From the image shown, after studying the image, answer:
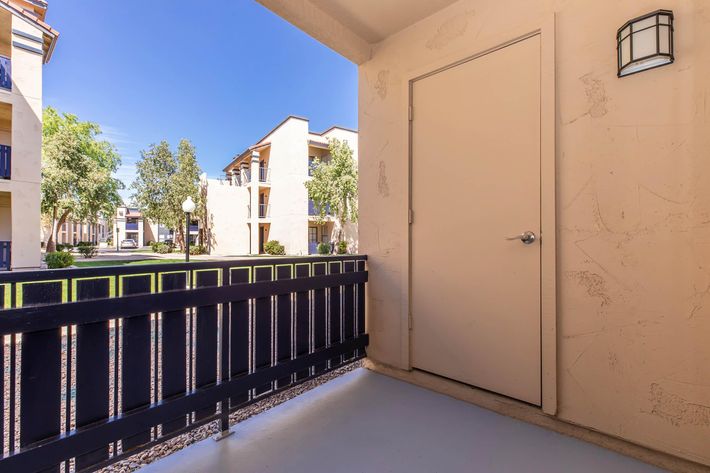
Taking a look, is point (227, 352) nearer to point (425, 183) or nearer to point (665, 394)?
point (425, 183)

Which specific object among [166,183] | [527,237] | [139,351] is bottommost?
[139,351]

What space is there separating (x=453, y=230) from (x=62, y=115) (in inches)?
780

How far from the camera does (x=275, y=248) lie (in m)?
15.8

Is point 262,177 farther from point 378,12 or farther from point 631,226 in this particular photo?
point 631,226

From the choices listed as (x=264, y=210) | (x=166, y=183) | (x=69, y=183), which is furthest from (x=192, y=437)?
(x=166, y=183)

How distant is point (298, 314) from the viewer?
6.58ft

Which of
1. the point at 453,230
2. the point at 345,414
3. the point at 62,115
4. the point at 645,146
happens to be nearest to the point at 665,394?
the point at 645,146

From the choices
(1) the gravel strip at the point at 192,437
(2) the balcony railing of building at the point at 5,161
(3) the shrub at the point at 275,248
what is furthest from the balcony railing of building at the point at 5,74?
(3) the shrub at the point at 275,248

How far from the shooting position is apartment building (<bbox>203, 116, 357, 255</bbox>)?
16.0 m

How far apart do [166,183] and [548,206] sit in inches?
814

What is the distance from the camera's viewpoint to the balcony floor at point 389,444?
1.39 metres

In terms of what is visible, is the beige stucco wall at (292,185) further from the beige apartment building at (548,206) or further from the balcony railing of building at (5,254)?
the beige apartment building at (548,206)

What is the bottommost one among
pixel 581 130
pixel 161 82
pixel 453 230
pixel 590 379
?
pixel 590 379

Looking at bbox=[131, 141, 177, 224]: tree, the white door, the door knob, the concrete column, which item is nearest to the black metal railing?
the white door
